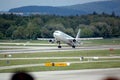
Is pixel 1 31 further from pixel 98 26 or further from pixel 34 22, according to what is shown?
pixel 98 26

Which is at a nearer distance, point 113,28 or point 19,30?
point 19,30

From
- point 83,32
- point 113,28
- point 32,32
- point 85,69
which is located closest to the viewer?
point 85,69

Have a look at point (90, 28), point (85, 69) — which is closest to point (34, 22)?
point (90, 28)

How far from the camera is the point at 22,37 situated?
165 meters

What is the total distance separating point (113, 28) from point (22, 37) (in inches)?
1963

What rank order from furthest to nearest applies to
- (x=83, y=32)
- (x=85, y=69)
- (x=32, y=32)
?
(x=83, y=32) → (x=32, y=32) → (x=85, y=69)

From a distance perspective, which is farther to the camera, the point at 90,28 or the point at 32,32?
the point at 90,28

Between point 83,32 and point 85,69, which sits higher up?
point 85,69

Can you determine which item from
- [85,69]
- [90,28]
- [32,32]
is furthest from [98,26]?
[85,69]

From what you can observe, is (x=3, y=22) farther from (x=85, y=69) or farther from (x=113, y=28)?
(x=85, y=69)

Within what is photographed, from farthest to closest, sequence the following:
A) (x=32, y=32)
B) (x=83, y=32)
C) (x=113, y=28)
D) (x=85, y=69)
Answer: (x=113, y=28)
(x=83, y=32)
(x=32, y=32)
(x=85, y=69)

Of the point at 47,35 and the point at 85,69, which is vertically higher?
the point at 85,69

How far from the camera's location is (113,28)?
19450cm

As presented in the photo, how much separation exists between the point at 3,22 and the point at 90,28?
3879 cm
